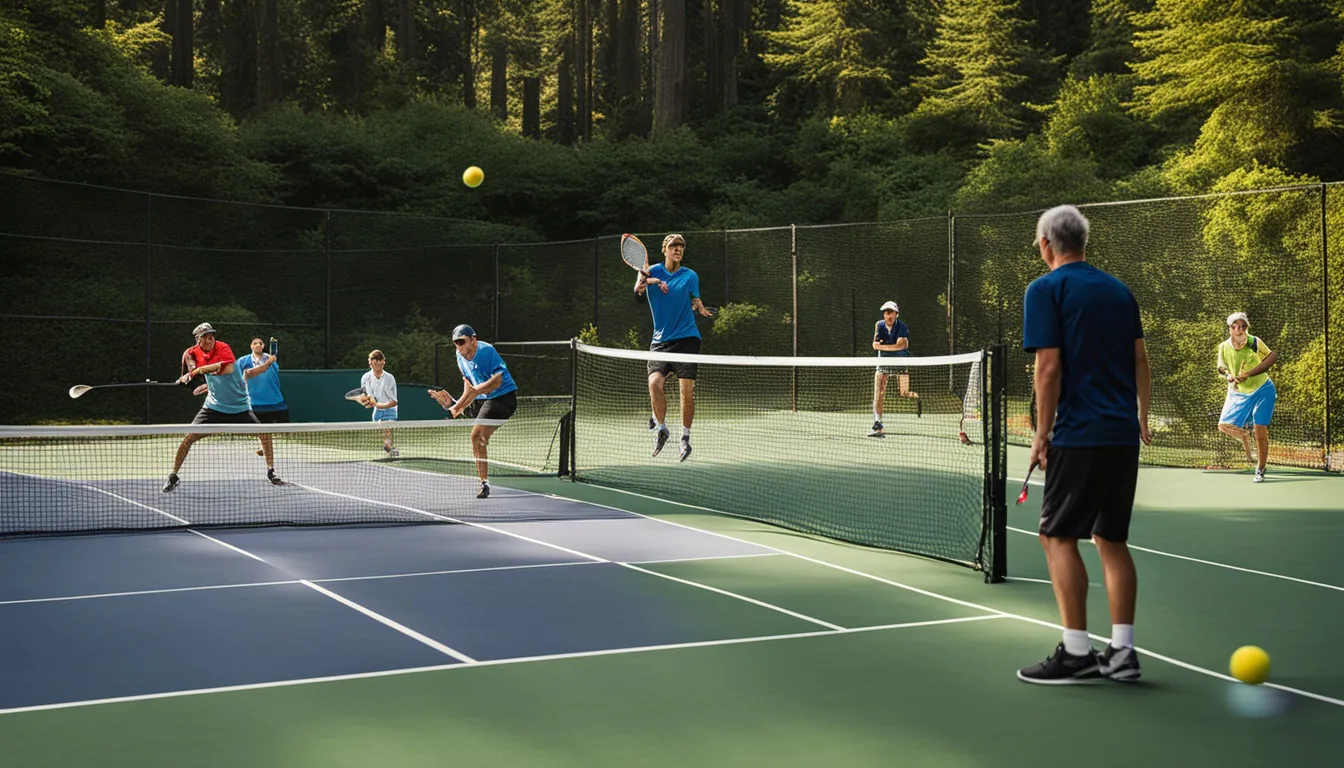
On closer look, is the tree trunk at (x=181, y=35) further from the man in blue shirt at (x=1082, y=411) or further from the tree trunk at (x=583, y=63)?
the man in blue shirt at (x=1082, y=411)

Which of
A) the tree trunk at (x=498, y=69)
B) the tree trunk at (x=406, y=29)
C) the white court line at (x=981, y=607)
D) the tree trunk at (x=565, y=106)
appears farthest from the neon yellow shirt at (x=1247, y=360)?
the tree trunk at (x=498, y=69)

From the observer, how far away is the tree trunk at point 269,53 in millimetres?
41781

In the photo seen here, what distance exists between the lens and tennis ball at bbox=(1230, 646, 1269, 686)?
19.4 feet

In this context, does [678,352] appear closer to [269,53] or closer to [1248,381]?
[1248,381]

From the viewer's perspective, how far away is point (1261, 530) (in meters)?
10.7

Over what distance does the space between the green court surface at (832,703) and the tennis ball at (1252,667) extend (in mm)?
55

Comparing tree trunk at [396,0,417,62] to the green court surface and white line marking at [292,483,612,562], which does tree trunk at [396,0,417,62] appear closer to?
white line marking at [292,483,612,562]

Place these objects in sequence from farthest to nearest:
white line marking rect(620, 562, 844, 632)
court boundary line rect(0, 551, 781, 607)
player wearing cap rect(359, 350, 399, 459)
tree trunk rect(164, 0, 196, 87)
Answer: tree trunk rect(164, 0, 196, 87) < player wearing cap rect(359, 350, 399, 459) < court boundary line rect(0, 551, 781, 607) < white line marking rect(620, 562, 844, 632)

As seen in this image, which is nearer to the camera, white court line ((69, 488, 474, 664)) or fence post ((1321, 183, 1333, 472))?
white court line ((69, 488, 474, 664))

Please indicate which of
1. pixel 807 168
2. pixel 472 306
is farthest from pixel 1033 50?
pixel 472 306

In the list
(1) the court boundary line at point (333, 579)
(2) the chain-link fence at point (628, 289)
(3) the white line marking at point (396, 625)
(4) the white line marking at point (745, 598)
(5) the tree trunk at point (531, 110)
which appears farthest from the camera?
(5) the tree trunk at point (531, 110)

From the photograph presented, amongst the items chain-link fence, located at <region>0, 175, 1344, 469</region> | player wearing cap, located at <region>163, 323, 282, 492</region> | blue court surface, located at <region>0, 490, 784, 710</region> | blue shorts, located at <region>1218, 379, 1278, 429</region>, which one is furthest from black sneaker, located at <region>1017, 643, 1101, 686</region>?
chain-link fence, located at <region>0, 175, 1344, 469</region>

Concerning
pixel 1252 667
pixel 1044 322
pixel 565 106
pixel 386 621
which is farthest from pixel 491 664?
pixel 565 106

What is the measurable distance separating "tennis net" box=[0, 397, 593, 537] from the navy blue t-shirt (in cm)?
594
